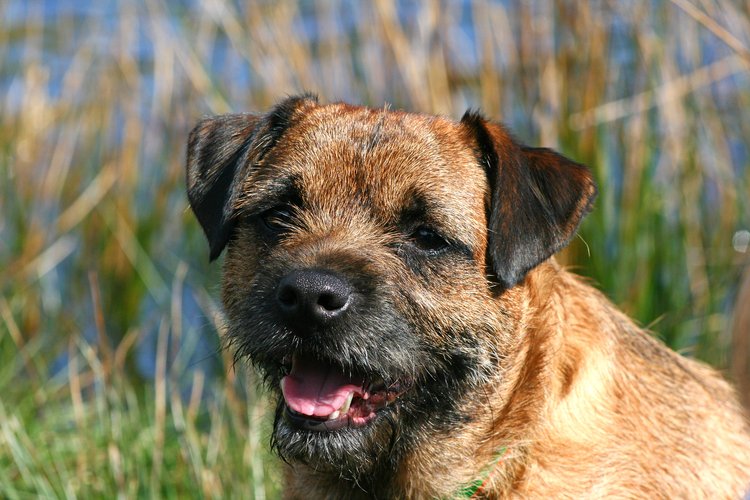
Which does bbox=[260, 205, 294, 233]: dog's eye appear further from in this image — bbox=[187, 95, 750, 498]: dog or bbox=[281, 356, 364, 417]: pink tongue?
bbox=[281, 356, 364, 417]: pink tongue

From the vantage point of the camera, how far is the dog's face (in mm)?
4105

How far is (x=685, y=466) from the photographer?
14.7 feet

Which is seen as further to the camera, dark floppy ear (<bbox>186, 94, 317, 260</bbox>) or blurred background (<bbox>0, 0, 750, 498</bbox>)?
blurred background (<bbox>0, 0, 750, 498</bbox>)

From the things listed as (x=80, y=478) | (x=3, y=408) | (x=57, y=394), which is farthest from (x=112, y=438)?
Answer: (x=57, y=394)

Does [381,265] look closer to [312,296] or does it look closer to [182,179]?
[312,296]

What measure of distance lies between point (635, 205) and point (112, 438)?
3.35 meters

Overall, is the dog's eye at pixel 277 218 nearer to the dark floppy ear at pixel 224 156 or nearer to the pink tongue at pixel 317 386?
the dark floppy ear at pixel 224 156

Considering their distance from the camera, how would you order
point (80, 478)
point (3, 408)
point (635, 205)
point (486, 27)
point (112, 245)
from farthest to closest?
point (112, 245)
point (486, 27)
point (635, 205)
point (3, 408)
point (80, 478)

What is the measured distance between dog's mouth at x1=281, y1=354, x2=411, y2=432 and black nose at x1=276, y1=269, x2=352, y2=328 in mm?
260

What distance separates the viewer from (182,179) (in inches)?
360

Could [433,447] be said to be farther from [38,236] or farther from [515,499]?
[38,236]

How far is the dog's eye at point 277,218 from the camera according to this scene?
4539mm

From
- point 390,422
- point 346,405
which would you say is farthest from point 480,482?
point 346,405

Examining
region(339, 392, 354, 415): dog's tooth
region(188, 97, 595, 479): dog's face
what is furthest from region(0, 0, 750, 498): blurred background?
region(339, 392, 354, 415): dog's tooth
